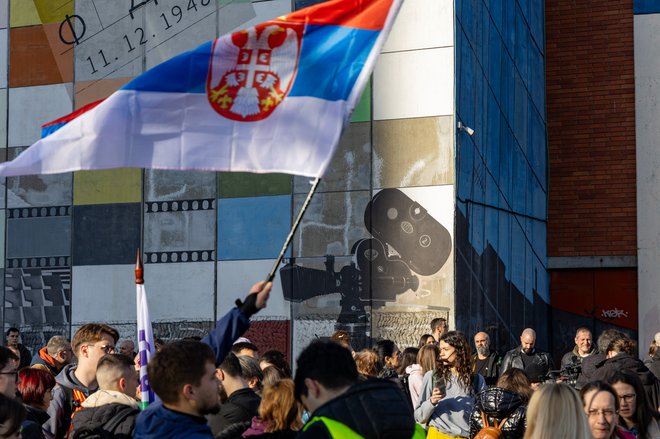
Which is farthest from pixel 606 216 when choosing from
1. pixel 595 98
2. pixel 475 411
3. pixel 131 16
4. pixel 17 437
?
pixel 17 437

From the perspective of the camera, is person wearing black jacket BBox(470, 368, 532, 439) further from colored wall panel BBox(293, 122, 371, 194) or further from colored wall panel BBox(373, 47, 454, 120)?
colored wall panel BBox(293, 122, 371, 194)

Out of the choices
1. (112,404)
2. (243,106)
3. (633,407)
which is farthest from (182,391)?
(633,407)

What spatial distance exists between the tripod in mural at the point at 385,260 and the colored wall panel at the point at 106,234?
3.56 metres

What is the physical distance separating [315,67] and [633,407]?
2.94 metres

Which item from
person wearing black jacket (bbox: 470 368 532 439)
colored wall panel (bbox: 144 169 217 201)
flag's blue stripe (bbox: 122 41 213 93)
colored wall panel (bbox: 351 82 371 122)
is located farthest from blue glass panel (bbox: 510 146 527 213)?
flag's blue stripe (bbox: 122 41 213 93)

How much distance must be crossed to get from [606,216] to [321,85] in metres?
16.8

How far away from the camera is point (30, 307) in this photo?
19141 mm

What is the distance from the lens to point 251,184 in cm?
1795

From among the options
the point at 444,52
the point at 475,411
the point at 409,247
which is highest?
the point at 444,52

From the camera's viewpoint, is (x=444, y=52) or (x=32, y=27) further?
(x=32, y=27)

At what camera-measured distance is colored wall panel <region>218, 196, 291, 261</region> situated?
58.2ft

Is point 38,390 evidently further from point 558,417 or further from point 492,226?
point 492,226

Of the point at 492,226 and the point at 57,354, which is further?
the point at 492,226

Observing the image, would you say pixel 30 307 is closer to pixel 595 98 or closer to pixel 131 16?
pixel 131 16
